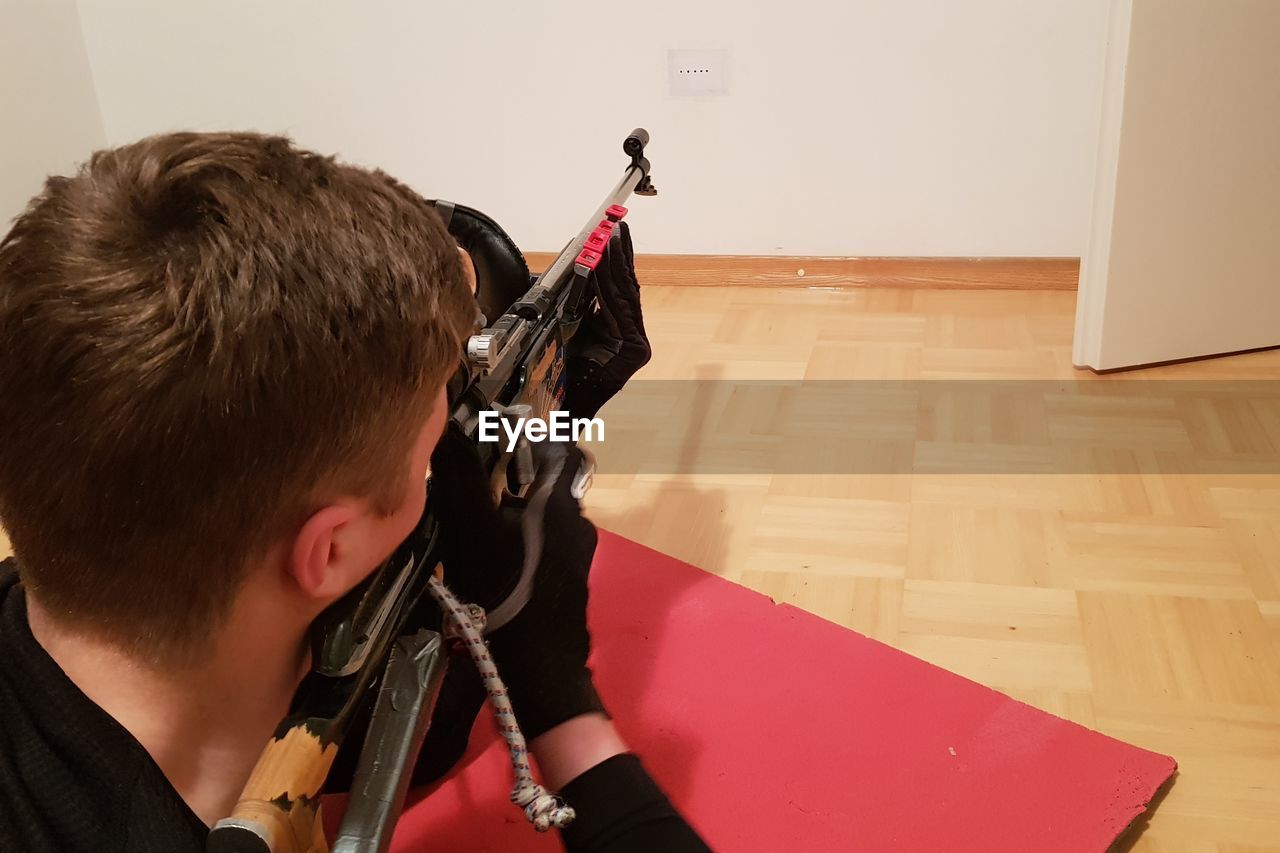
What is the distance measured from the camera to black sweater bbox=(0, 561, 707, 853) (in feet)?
1.63

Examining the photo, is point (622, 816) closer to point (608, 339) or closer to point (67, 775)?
point (67, 775)

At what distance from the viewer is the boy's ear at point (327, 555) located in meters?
0.54

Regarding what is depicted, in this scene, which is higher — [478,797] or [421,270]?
[421,270]

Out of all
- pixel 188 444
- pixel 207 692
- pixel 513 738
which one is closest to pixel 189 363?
pixel 188 444

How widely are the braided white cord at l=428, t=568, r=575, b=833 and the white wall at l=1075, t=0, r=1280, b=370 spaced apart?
1.24 meters

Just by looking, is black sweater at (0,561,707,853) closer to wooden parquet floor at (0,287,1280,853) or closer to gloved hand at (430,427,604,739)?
gloved hand at (430,427,604,739)

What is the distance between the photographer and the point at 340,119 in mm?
2193

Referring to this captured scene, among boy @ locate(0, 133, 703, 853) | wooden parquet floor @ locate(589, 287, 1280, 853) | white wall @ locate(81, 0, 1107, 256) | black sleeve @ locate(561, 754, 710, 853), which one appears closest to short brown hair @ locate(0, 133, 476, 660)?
boy @ locate(0, 133, 703, 853)

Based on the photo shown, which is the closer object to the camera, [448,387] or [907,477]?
[448,387]

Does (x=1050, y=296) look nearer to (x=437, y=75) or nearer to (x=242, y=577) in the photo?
(x=437, y=75)

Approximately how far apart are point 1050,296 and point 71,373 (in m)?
1.80

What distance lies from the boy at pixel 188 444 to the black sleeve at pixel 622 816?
0.67ft

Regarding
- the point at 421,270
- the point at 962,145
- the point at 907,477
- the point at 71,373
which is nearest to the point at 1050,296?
the point at 962,145

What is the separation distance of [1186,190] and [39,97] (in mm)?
2022
